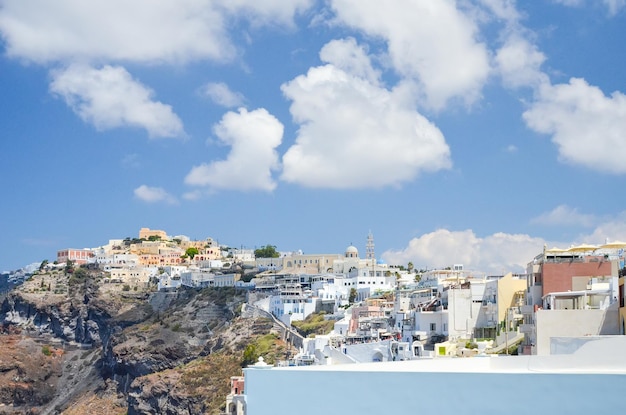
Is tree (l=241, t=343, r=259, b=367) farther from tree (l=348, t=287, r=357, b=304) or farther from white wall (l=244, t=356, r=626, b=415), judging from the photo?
white wall (l=244, t=356, r=626, b=415)

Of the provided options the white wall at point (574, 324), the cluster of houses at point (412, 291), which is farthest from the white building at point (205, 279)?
the white wall at point (574, 324)

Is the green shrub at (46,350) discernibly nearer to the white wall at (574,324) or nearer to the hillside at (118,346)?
the hillside at (118,346)

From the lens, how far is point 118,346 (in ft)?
236

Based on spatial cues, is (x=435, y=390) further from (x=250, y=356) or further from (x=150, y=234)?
(x=150, y=234)

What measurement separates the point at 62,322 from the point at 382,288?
41.2 m

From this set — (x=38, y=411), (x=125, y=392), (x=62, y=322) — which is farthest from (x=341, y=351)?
(x=62, y=322)

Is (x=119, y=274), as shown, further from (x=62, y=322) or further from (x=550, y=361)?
(x=550, y=361)

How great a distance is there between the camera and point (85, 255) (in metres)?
101

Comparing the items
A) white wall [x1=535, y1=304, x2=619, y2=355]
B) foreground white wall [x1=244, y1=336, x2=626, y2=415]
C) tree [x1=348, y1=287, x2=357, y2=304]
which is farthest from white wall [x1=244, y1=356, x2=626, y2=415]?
tree [x1=348, y1=287, x2=357, y2=304]

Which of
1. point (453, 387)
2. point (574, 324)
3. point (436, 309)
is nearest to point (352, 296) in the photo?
point (436, 309)

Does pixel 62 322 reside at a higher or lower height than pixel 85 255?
lower

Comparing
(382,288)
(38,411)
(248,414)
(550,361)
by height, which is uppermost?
(382,288)

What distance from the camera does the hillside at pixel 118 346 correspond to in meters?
59.6

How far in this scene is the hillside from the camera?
59.6 metres
